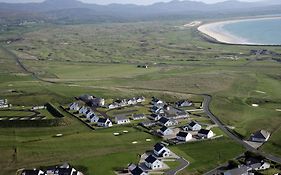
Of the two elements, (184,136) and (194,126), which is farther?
(194,126)

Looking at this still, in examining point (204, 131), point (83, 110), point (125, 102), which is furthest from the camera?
point (125, 102)

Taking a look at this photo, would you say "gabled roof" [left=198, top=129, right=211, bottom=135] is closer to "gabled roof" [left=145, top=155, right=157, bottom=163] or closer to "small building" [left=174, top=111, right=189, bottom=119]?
"small building" [left=174, top=111, right=189, bottom=119]

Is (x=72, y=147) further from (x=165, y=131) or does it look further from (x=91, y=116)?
(x=91, y=116)

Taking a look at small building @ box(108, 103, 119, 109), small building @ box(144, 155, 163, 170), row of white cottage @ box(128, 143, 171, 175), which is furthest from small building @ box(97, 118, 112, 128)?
small building @ box(144, 155, 163, 170)

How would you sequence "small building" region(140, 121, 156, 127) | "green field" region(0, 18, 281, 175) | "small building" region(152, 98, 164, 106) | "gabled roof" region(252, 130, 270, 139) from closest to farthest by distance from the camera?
"green field" region(0, 18, 281, 175) → "gabled roof" region(252, 130, 270, 139) → "small building" region(140, 121, 156, 127) → "small building" region(152, 98, 164, 106)

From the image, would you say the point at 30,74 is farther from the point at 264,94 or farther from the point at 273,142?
the point at 273,142

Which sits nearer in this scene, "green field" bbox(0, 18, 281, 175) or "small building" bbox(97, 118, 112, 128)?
"green field" bbox(0, 18, 281, 175)

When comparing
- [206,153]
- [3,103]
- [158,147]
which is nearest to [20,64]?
[3,103]
